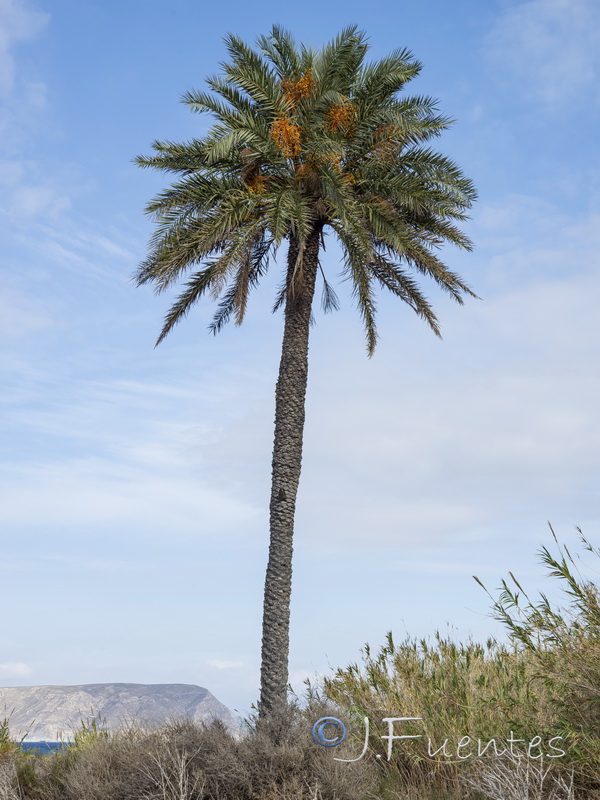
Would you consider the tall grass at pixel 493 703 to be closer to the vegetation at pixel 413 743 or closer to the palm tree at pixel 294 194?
the vegetation at pixel 413 743

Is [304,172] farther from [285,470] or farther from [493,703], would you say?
[493,703]

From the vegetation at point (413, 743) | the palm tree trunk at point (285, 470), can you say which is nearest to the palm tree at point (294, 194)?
the palm tree trunk at point (285, 470)

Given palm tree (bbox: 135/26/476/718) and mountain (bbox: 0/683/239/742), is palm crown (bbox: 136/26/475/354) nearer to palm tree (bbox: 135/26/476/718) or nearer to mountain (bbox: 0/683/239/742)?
palm tree (bbox: 135/26/476/718)

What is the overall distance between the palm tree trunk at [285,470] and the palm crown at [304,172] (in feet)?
1.30

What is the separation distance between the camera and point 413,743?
31.5ft

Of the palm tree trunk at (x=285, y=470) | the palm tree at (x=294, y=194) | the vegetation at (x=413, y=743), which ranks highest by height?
the palm tree at (x=294, y=194)

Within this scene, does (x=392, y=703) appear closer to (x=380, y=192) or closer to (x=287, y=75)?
(x=380, y=192)

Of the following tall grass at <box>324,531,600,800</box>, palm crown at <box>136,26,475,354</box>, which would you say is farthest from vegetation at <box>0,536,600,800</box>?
palm crown at <box>136,26,475,354</box>

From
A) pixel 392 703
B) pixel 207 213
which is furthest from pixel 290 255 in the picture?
pixel 392 703

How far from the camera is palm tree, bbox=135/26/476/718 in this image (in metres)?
15.6

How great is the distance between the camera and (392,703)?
33.5 ft

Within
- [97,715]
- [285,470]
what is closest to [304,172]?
[285,470]

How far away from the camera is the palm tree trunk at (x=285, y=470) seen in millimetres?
15039

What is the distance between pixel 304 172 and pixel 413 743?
1154 cm
